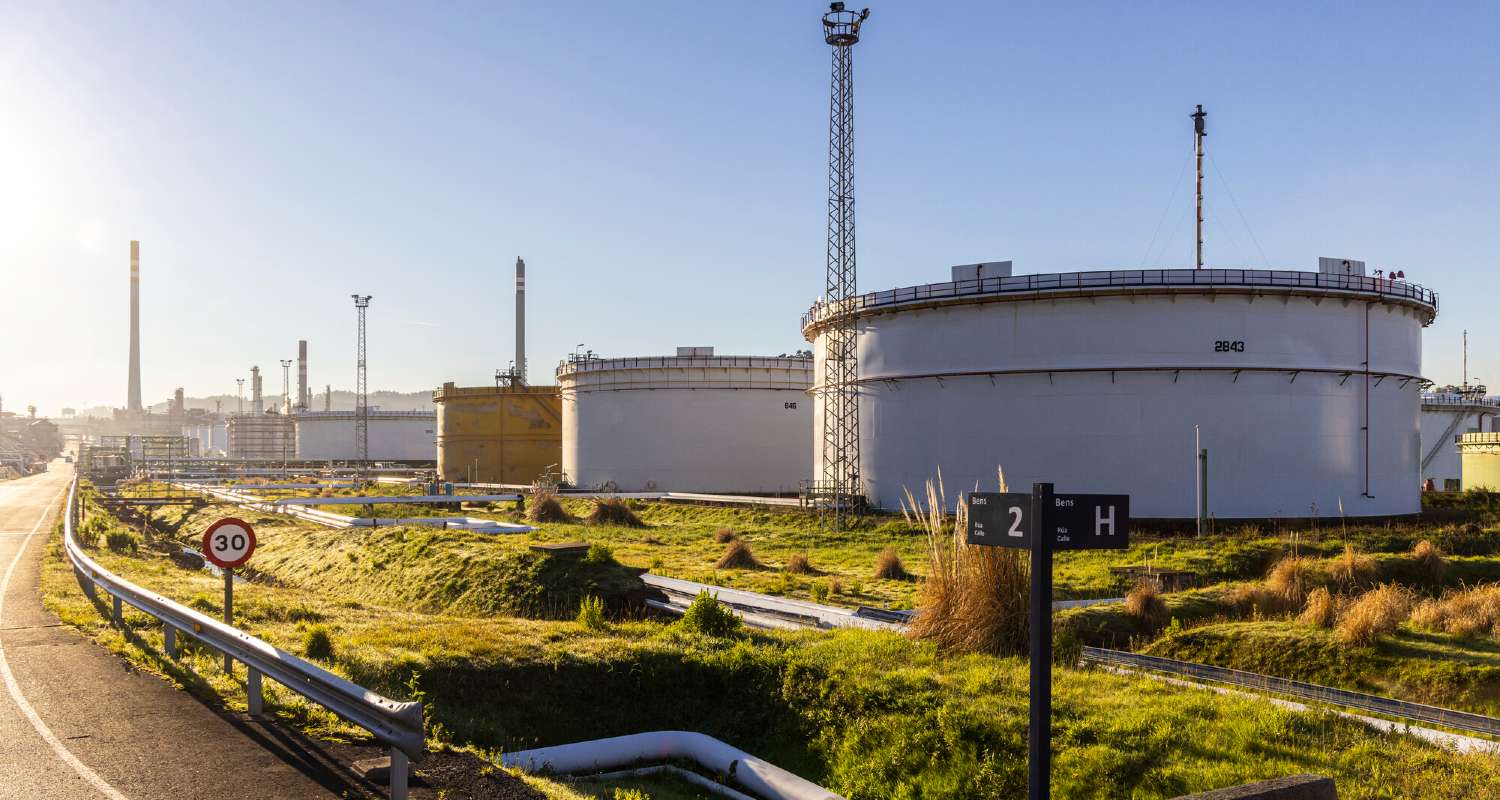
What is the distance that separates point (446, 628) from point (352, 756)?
5816 millimetres

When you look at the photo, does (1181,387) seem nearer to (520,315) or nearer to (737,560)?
(737,560)

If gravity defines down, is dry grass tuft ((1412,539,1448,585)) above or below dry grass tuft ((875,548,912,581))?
above

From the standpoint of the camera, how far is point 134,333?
186 meters

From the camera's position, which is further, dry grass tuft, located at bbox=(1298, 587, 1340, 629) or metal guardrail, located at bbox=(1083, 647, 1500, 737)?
dry grass tuft, located at bbox=(1298, 587, 1340, 629)

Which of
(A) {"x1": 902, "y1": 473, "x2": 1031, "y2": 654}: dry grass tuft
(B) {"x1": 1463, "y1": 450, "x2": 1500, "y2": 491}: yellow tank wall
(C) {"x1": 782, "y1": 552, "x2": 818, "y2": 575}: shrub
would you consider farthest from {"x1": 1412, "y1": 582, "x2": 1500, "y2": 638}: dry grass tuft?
(B) {"x1": 1463, "y1": 450, "x2": 1500, "y2": 491}: yellow tank wall

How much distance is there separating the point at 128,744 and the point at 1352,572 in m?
20.4

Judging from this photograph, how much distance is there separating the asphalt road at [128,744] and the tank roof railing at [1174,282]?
95.8ft

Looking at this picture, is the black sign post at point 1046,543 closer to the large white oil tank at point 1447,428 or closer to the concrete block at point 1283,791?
the concrete block at point 1283,791

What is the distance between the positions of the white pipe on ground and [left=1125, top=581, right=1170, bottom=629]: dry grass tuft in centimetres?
872

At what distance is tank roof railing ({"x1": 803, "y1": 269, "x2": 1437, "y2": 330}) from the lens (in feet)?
110

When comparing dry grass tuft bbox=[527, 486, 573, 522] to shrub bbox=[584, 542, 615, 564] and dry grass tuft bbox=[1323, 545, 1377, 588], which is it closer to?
shrub bbox=[584, 542, 615, 564]

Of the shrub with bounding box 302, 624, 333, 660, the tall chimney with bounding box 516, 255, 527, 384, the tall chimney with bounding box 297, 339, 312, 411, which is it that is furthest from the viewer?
the tall chimney with bounding box 297, 339, 312, 411

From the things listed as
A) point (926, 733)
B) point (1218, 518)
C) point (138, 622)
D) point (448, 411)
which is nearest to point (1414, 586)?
point (1218, 518)

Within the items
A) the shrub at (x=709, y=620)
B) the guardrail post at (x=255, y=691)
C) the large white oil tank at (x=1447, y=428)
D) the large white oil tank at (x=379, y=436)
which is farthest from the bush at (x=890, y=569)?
the large white oil tank at (x=379, y=436)
